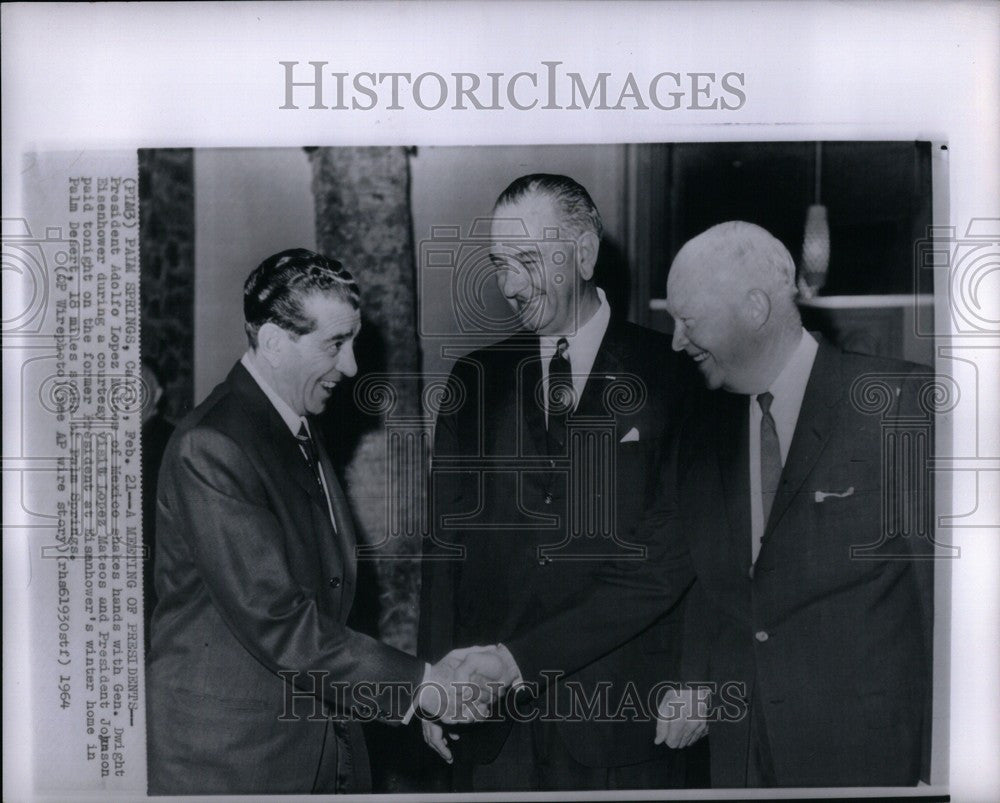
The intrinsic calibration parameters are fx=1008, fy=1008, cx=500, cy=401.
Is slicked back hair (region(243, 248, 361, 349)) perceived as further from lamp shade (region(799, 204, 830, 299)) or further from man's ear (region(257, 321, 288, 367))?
lamp shade (region(799, 204, 830, 299))

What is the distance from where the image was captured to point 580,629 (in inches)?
92.7

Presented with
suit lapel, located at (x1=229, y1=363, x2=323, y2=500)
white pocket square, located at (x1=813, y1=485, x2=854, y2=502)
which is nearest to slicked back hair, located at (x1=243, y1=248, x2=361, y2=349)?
suit lapel, located at (x1=229, y1=363, x2=323, y2=500)

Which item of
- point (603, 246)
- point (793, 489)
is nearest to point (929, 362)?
point (793, 489)

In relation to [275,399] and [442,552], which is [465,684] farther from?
[275,399]

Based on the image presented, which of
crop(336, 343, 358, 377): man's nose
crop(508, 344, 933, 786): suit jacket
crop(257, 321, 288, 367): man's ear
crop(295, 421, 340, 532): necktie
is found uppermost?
crop(257, 321, 288, 367): man's ear

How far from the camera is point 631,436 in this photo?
236 cm

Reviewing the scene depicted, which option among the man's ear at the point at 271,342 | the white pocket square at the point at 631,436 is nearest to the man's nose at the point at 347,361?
the man's ear at the point at 271,342

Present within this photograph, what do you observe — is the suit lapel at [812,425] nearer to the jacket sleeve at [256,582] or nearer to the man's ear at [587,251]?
the man's ear at [587,251]

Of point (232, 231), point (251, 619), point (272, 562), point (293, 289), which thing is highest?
point (232, 231)

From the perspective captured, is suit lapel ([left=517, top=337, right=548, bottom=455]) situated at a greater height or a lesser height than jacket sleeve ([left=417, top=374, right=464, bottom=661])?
greater

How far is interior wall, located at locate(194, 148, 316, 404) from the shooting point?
235 cm

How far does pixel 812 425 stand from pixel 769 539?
0.29m

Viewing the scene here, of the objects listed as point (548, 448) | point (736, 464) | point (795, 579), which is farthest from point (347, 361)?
point (795, 579)

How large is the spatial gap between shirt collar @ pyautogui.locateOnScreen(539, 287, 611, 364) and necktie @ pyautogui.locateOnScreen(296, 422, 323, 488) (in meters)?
0.58
